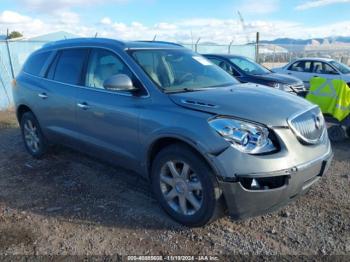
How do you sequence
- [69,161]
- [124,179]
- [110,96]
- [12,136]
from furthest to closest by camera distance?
[12,136] → [69,161] → [124,179] → [110,96]

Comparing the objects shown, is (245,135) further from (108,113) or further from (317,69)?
(317,69)

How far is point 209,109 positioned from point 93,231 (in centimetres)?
166

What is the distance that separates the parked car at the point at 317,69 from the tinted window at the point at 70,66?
10582mm

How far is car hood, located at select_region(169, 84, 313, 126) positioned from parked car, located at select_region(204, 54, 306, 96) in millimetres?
4781

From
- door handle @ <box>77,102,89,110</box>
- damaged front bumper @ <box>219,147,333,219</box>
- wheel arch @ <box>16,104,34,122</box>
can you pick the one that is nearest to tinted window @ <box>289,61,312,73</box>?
wheel arch @ <box>16,104,34,122</box>

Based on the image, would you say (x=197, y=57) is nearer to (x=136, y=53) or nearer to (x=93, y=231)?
(x=136, y=53)

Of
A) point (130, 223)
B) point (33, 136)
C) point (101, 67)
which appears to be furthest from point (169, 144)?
point (33, 136)

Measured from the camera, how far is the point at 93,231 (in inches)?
139

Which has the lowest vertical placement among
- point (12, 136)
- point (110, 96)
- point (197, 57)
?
point (12, 136)

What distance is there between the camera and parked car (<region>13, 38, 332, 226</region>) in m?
3.06

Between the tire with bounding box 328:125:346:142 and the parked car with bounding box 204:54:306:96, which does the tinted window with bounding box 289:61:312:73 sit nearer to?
the parked car with bounding box 204:54:306:96

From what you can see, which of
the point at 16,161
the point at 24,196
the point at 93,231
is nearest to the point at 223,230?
the point at 93,231

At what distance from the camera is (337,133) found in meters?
6.40

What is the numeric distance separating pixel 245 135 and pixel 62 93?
273 centimetres
